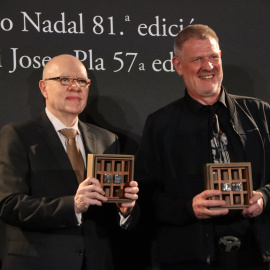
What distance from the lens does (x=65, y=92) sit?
315 cm

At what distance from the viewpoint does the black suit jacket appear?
2883 millimetres

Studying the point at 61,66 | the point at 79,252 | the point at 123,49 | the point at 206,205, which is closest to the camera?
the point at 206,205

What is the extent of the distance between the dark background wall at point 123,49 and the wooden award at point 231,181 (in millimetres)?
1049

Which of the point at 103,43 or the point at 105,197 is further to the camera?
the point at 103,43

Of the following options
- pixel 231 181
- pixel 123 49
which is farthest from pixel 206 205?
pixel 123 49

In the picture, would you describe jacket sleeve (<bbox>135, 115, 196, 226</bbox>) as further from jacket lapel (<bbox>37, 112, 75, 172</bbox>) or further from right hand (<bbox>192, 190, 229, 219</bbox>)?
jacket lapel (<bbox>37, 112, 75, 172</bbox>)

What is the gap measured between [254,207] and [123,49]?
148 cm

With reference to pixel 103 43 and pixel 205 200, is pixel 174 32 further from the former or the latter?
pixel 205 200

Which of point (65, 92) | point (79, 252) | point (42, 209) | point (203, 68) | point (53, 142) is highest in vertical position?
point (203, 68)

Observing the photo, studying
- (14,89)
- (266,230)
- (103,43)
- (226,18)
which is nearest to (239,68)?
(226,18)

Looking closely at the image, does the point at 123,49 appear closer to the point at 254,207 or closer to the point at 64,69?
the point at 64,69

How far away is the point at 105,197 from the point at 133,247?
971 mm

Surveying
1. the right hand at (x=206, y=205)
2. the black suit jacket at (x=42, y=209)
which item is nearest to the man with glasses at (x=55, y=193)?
the black suit jacket at (x=42, y=209)

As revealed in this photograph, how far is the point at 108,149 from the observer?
3311 mm
